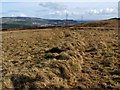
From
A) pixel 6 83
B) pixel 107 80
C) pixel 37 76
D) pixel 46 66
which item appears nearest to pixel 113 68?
pixel 107 80

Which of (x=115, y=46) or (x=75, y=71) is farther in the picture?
(x=115, y=46)

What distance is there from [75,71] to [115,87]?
3212 millimetres

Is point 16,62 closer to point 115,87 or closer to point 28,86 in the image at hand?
point 28,86

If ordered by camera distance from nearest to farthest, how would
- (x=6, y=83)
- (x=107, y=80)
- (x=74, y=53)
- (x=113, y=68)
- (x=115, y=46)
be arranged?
A: 1. (x=6, y=83)
2. (x=107, y=80)
3. (x=113, y=68)
4. (x=74, y=53)
5. (x=115, y=46)

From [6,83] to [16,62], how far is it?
5.94 metres

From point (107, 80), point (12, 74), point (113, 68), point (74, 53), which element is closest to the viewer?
point (12, 74)

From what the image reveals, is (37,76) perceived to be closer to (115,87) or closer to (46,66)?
(46,66)

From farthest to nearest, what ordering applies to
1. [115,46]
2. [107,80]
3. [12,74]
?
[115,46] < [107,80] < [12,74]

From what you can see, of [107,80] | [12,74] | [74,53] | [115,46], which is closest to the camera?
[12,74]

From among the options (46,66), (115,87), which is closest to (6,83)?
(46,66)

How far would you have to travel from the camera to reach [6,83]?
16.9m

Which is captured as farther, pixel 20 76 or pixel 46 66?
pixel 46 66

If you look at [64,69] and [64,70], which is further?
[64,69]

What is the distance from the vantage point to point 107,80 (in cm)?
1955
